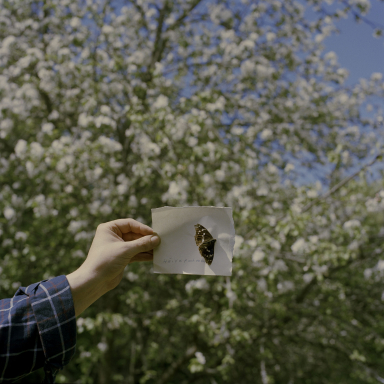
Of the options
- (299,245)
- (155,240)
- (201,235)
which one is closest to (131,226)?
(155,240)

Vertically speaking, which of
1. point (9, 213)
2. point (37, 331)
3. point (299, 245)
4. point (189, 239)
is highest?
Result: point (189, 239)

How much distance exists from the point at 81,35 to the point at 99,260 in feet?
12.3

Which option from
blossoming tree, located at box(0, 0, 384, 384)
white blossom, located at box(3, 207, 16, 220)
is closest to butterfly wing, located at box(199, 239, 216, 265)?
blossoming tree, located at box(0, 0, 384, 384)

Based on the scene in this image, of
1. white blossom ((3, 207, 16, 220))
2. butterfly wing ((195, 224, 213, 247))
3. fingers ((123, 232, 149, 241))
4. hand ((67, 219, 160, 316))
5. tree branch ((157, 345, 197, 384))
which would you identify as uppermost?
butterfly wing ((195, 224, 213, 247))

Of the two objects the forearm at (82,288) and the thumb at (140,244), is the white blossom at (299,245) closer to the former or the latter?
the thumb at (140,244)

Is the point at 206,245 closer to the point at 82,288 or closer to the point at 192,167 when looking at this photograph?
the point at 82,288

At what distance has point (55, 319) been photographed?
0.90m

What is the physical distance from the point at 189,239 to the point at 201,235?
4 cm

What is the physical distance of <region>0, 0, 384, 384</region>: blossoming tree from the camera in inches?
125

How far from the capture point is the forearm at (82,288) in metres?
0.99

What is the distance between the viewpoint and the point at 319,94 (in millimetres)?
4414

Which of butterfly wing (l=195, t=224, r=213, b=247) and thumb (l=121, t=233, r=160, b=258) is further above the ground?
butterfly wing (l=195, t=224, r=213, b=247)

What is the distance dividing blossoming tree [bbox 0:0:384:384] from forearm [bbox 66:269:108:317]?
5.70ft

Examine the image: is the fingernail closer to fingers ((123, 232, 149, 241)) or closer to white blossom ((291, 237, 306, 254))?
fingers ((123, 232, 149, 241))
